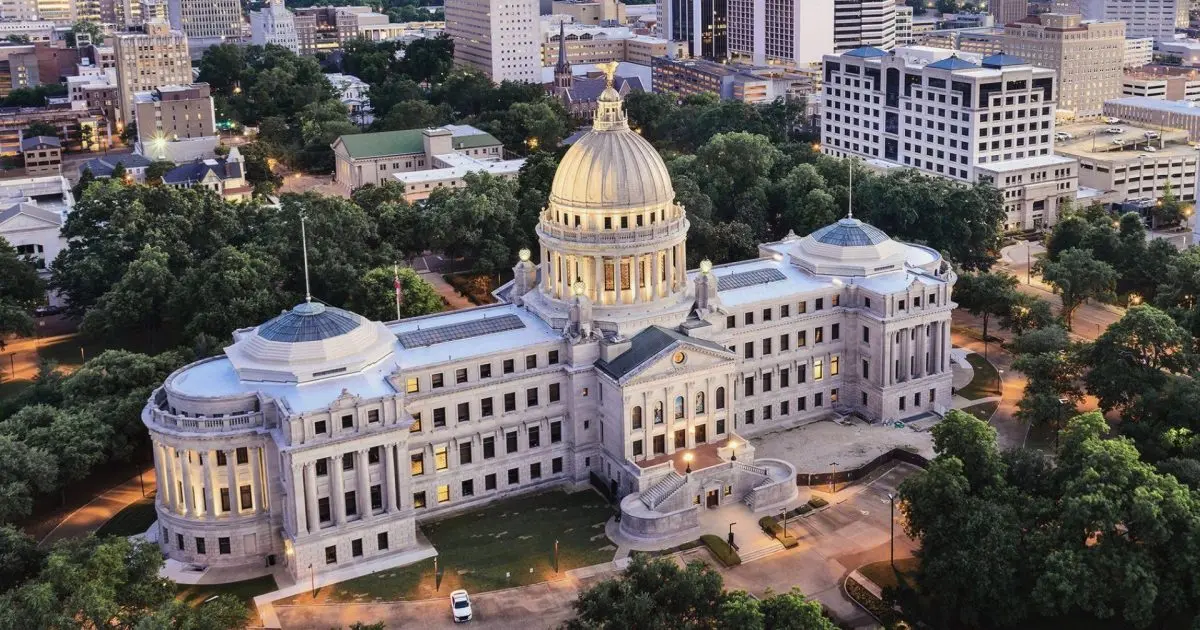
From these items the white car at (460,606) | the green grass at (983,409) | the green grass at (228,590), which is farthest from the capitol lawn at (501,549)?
the green grass at (983,409)

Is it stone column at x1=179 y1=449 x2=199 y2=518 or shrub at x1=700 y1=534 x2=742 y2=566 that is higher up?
stone column at x1=179 y1=449 x2=199 y2=518

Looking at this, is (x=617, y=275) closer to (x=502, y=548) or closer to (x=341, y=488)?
(x=502, y=548)

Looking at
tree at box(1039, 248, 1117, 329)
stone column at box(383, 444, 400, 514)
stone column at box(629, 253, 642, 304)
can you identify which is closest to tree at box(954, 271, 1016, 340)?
tree at box(1039, 248, 1117, 329)

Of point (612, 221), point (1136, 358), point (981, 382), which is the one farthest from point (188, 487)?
point (1136, 358)

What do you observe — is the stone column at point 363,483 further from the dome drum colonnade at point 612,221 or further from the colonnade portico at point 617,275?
the colonnade portico at point 617,275

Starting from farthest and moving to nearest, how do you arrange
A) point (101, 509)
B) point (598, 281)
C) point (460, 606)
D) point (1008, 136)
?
point (1008, 136) → point (598, 281) → point (101, 509) → point (460, 606)

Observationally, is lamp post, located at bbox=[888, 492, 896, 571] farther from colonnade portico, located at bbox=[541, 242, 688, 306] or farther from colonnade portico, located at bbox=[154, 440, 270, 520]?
colonnade portico, located at bbox=[154, 440, 270, 520]
